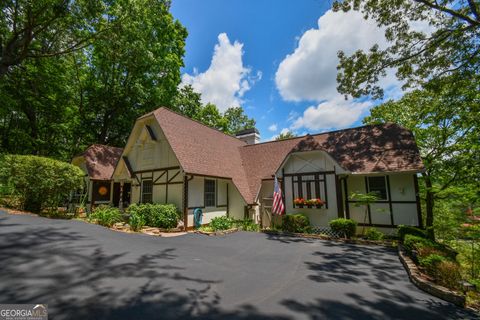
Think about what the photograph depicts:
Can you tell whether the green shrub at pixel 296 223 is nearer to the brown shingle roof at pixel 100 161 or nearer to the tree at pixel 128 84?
the brown shingle roof at pixel 100 161

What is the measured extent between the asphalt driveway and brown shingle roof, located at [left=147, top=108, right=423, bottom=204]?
17.4 ft

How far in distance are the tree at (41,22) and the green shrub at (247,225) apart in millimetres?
14389

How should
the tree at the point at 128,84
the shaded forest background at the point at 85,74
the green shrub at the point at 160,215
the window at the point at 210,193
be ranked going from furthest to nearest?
the tree at the point at 128,84
the window at the point at 210,193
the shaded forest background at the point at 85,74
the green shrub at the point at 160,215

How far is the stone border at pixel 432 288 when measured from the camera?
174 inches

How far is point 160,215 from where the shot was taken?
37.8ft

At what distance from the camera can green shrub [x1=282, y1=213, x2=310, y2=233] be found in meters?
11.7

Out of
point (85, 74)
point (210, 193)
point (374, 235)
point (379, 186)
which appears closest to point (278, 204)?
point (210, 193)

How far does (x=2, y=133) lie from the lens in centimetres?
2327

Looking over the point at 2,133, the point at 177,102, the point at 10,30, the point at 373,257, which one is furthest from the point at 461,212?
the point at 2,133

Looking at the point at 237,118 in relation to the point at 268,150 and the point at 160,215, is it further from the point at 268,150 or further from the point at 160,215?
the point at 160,215

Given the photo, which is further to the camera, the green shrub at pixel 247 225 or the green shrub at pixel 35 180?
the green shrub at pixel 247 225

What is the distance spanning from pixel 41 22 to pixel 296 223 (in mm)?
17496

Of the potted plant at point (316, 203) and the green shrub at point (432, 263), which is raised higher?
the potted plant at point (316, 203)


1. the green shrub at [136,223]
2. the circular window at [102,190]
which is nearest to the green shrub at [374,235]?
the green shrub at [136,223]
